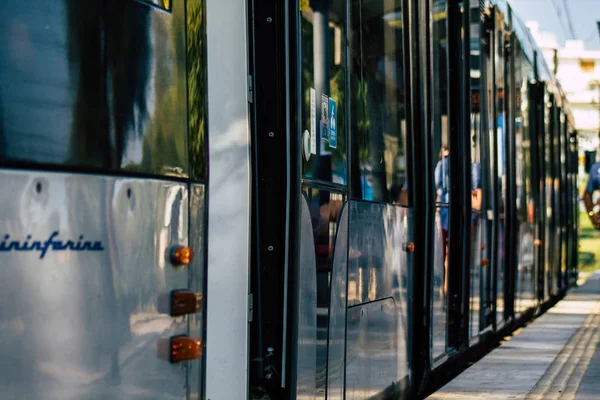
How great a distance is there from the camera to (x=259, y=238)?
420 cm

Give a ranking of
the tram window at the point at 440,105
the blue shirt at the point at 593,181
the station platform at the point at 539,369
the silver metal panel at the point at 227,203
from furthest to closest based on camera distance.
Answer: the blue shirt at the point at 593,181 → the tram window at the point at 440,105 → the station platform at the point at 539,369 → the silver metal panel at the point at 227,203

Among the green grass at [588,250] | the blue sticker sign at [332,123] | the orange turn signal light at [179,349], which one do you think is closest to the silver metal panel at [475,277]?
the blue sticker sign at [332,123]

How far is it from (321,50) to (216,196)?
4.19 feet

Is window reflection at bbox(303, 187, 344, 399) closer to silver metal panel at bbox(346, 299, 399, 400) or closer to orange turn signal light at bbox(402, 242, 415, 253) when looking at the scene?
silver metal panel at bbox(346, 299, 399, 400)

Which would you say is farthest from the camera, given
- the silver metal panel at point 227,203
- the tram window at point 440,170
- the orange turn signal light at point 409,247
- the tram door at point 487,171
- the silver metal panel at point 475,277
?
the tram door at point 487,171

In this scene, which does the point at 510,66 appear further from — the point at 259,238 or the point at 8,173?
the point at 8,173

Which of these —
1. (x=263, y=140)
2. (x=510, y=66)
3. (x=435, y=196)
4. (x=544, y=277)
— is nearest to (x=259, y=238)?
(x=263, y=140)

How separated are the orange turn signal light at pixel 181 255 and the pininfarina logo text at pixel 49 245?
41cm

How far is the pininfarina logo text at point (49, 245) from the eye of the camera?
105 inches

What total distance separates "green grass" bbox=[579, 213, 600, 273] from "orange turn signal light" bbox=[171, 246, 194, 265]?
34718 millimetres

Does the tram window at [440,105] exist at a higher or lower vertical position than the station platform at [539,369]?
higher

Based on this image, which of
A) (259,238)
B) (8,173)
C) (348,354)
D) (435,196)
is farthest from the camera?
(435,196)

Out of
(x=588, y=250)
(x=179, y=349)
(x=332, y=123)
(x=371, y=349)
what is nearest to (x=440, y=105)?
(x=371, y=349)

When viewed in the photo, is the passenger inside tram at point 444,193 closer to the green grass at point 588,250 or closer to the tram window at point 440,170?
the tram window at point 440,170
